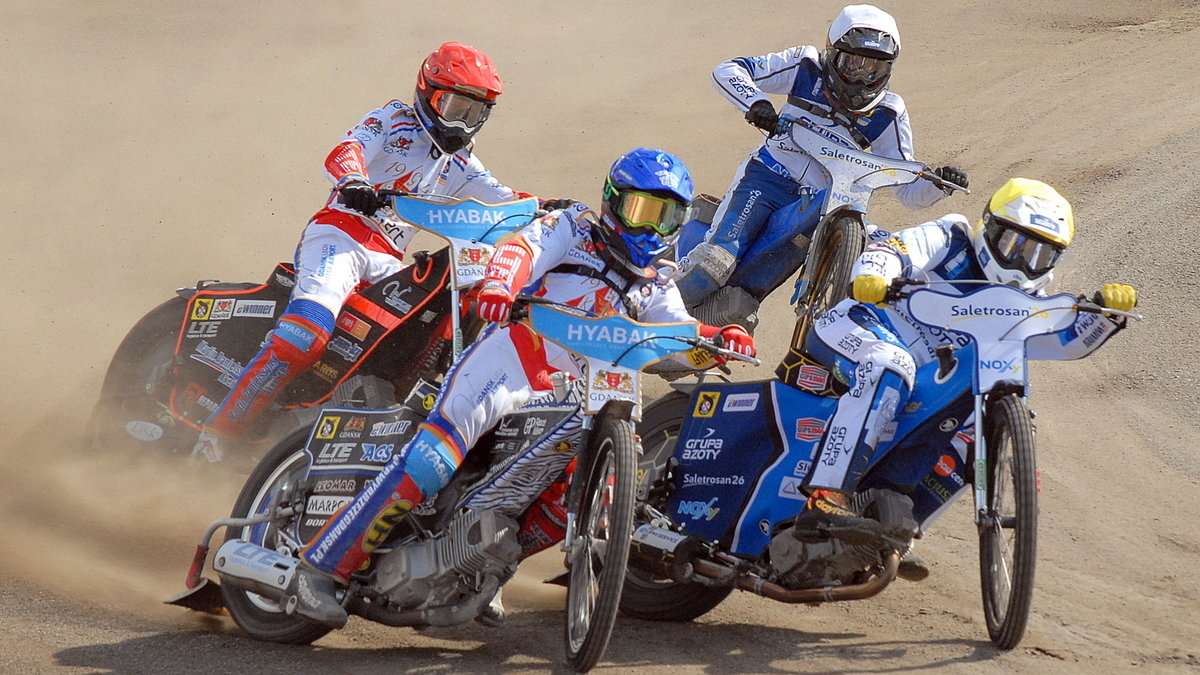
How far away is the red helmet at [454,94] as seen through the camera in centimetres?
814

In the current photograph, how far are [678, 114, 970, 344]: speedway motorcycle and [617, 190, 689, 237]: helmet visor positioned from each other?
8.42 feet

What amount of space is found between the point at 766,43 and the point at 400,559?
14.4 meters

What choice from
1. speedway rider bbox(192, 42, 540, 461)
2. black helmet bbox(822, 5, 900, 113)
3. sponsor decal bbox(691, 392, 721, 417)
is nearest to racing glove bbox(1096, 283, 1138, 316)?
sponsor decal bbox(691, 392, 721, 417)

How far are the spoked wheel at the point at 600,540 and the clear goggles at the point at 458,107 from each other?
3.25m

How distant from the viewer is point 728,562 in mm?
6383

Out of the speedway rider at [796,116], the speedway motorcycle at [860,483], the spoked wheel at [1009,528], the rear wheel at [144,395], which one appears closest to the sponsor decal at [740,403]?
the speedway motorcycle at [860,483]

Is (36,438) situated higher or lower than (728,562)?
higher

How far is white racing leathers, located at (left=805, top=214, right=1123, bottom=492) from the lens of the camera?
20.2ft

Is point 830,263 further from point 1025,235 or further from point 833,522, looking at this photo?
point 833,522

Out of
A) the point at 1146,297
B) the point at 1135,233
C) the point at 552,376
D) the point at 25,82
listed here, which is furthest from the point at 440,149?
the point at 25,82

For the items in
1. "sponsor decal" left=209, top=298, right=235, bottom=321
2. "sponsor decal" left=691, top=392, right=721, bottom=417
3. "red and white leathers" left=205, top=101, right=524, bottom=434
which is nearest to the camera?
"sponsor decal" left=691, top=392, right=721, bottom=417

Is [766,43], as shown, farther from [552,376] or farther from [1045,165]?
[552,376]

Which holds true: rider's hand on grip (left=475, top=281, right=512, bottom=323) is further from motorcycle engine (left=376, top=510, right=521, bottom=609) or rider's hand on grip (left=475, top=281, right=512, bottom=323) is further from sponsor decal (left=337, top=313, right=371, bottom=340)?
sponsor decal (left=337, top=313, right=371, bottom=340)

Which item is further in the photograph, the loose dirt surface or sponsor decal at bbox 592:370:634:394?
the loose dirt surface
